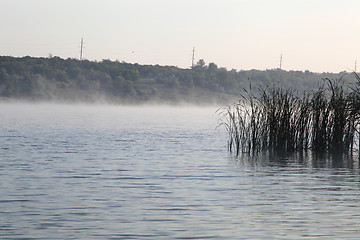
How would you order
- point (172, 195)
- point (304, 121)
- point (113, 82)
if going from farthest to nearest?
point (113, 82) → point (304, 121) → point (172, 195)

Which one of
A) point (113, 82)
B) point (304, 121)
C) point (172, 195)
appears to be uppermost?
point (113, 82)

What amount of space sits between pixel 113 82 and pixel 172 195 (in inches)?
2499

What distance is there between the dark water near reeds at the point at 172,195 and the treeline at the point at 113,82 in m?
48.5

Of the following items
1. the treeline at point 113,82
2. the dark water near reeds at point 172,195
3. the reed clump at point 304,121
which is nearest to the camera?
the dark water near reeds at point 172,195

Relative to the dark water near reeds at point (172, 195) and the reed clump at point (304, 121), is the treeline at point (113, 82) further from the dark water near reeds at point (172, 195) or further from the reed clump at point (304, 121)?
the dark water near reeds at point (172, 195)

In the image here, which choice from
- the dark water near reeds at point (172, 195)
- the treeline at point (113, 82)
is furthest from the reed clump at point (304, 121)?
the treeline at point (113, 82)

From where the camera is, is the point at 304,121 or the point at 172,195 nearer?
the point at 172,195

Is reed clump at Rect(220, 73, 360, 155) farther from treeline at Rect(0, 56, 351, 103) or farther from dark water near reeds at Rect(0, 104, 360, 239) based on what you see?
treeline at Rect(0, 56, 351, 103)

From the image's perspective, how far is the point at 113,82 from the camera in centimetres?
7369

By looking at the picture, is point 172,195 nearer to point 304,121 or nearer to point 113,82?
point 304,121

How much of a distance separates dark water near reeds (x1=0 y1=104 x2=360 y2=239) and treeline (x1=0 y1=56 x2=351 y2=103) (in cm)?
4851

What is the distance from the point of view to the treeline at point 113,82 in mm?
67688

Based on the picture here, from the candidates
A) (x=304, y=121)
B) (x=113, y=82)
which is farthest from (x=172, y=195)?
(x=113, y=82)

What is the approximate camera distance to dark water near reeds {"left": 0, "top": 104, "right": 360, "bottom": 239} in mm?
8297
